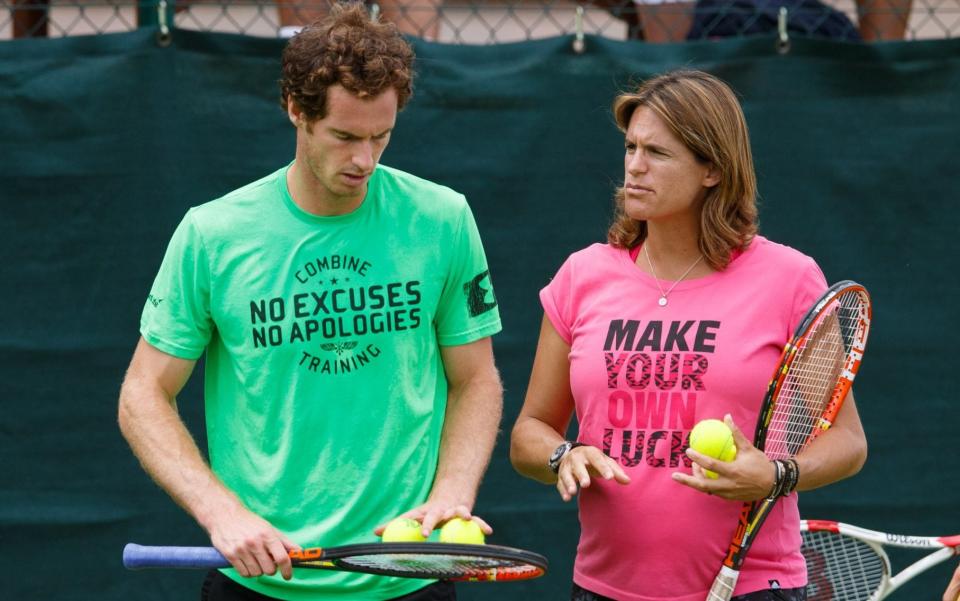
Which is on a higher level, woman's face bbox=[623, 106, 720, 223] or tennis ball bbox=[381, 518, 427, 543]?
woman's face bbox=[623, 106, 720, 223]

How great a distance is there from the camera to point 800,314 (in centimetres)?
301

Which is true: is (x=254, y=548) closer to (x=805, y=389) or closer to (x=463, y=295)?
(x=463, y=295)

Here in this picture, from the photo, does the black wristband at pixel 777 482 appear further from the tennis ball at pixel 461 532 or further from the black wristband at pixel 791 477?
the tennis ball at pixel 461 532

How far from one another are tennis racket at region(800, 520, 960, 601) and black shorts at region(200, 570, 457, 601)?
1114 mm

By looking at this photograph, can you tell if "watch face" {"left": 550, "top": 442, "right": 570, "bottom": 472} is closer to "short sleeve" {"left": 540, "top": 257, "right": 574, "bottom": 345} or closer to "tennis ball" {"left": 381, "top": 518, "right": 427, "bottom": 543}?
"short sleeve" {"left": 540, "top": 257, "right": 574, "bottom": 345}

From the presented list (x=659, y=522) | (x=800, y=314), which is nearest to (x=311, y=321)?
(x=659, y=522)

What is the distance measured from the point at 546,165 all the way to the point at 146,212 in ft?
4.19

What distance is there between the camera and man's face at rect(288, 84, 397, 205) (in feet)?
9.42

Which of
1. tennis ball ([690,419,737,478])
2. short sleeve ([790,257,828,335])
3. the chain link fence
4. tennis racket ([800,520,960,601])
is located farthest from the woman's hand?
the chain link fence

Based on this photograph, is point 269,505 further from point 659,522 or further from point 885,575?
→ point 885,575

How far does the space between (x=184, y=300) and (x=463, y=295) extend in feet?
1.95

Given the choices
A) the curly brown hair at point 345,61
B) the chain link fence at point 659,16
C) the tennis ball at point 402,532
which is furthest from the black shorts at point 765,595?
the chain link fence at point 659,16

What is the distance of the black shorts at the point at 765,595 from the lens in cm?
293

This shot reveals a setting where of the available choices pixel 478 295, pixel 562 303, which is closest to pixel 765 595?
pixel 562 303
